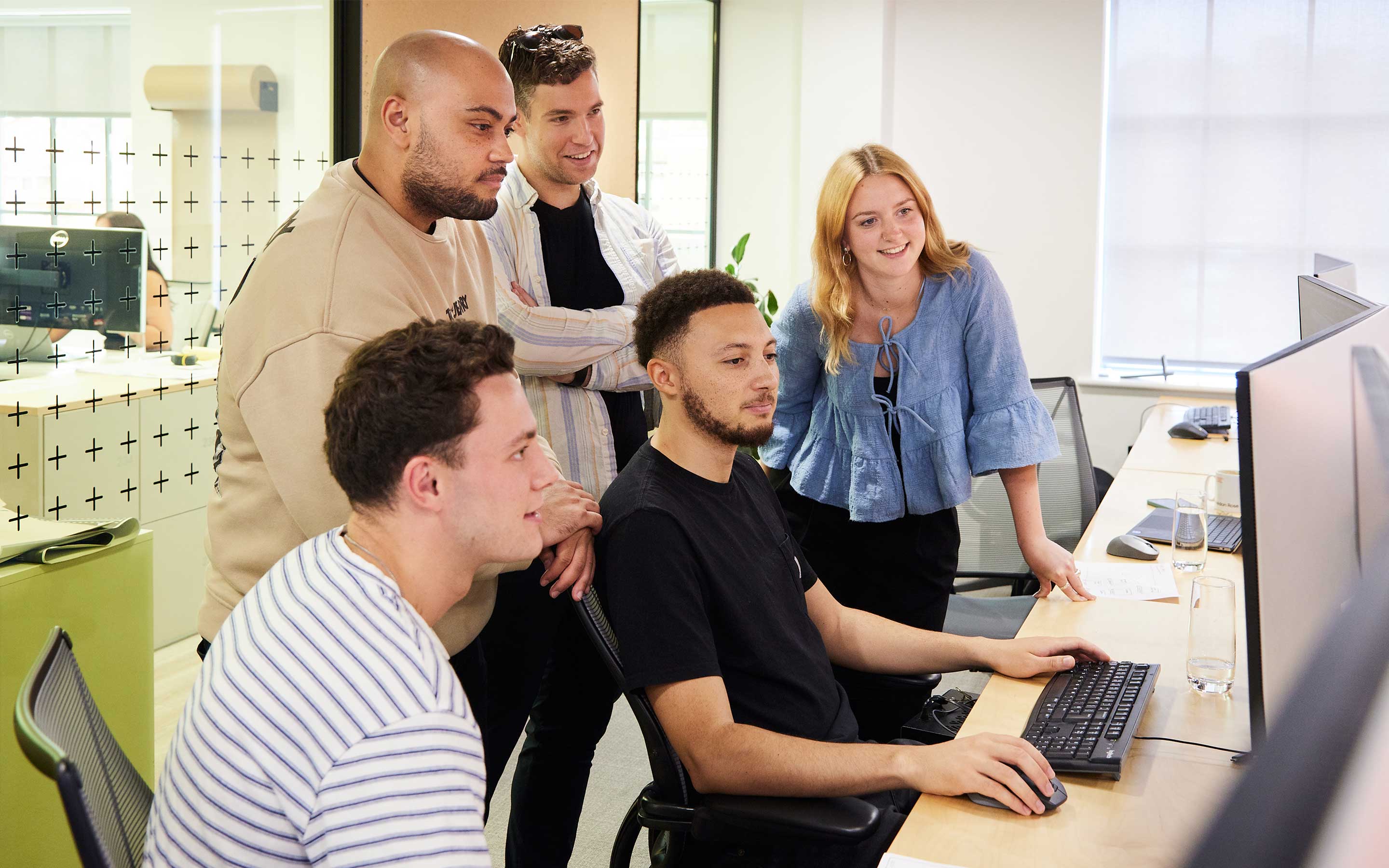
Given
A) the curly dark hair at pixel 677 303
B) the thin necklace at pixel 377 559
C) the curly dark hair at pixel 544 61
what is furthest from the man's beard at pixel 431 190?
the thin necklace at pixel 377 559

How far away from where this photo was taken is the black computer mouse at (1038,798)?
4.37ft

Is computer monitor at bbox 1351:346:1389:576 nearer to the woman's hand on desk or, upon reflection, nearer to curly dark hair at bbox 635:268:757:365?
the woman's hand on desk

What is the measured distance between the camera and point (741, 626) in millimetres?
1661

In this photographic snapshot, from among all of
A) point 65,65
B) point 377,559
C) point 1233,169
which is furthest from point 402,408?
point 1233,169

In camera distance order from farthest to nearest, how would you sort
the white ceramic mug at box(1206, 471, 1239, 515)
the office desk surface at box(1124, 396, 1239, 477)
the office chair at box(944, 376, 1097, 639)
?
the office desk surface at box(1124, 396, 1239, 477) → the office chair at box(944, 376, 1097, 639) → the white ceramic mug at box(1206, 471, 1239, 515)

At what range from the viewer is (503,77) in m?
1.72

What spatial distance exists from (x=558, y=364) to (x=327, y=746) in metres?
1.26

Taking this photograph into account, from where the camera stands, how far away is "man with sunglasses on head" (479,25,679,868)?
6.59 feet

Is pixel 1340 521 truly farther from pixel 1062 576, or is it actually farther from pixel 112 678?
pixel 112 678

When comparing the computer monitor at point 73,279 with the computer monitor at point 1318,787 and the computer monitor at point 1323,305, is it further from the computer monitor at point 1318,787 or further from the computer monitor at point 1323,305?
the computer monitor at point 1318,787

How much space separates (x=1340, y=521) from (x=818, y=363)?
46.8 inches

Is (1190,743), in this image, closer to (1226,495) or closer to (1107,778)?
(1107,778)

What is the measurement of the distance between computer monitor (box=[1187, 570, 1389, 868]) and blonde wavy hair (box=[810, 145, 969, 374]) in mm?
2030

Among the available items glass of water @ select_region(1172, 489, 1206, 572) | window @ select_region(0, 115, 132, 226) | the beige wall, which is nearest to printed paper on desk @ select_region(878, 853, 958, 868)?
glass of water @ select_region(1172, 489, 1206, 572)
